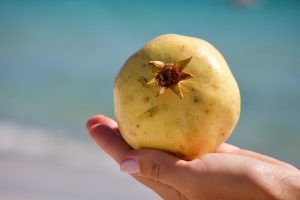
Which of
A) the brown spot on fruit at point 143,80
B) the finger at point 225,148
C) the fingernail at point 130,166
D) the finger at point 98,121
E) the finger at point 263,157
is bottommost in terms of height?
the fingernail at point 130,166

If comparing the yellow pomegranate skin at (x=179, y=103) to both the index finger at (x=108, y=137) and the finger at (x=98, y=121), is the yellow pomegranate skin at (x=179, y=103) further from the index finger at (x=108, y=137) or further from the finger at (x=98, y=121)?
the finger at (x=98, y=121)

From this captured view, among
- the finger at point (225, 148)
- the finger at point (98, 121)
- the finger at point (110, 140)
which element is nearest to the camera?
the finger at point (110, 140)

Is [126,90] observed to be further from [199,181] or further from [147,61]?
[199,181]

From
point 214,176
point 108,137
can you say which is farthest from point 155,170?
point 108,137

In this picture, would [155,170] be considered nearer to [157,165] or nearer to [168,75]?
[157,165]

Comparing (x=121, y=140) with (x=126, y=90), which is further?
(x=121, y=140)

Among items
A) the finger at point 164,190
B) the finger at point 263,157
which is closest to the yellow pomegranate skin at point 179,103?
the finger at point 164,190

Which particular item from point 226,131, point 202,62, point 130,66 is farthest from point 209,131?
point 130,66

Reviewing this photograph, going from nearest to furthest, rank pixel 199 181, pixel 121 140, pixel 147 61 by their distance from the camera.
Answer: pixel 199 181
pixel 147 61
pixel 121 140
